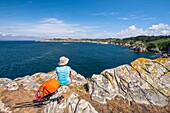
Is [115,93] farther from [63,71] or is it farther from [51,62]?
[51,62]

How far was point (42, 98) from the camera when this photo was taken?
7.33 m

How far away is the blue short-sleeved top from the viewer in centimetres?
812

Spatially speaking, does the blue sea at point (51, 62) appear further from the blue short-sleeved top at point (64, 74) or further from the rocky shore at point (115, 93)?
the blue short-sleeved top at point (64, 74)

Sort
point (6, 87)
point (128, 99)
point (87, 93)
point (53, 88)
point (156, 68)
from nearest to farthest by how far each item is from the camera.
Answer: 1. point (53, 88)
2. point (128, 99)
3. point (87, 93)
4. point (156, 68)
5. point (6, 87)

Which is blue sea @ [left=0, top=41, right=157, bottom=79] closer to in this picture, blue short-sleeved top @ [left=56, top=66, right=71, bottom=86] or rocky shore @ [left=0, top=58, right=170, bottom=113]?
rocky shore @ [left=0, top=58, right=170, bottom=113]

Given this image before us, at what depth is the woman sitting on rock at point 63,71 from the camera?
8.09m

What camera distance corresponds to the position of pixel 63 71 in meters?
8.17

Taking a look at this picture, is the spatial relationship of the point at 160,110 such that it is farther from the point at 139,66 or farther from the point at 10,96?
the point at 10,96

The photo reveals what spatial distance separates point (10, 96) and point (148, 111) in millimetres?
9542

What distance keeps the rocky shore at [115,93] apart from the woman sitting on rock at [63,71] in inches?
19.7

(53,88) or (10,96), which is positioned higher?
(53,88)

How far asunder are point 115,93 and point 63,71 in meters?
4.03

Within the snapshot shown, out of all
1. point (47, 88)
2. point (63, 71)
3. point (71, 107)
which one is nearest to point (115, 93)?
point (71, 107)

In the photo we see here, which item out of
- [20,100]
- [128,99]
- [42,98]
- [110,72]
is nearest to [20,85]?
[20,100]
